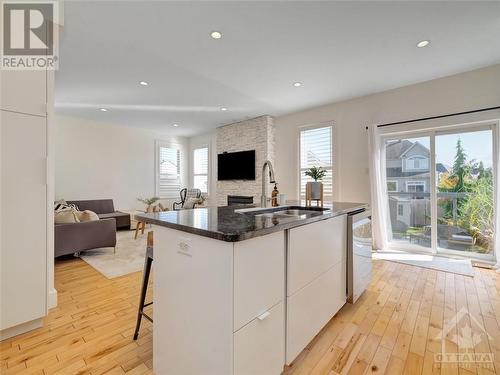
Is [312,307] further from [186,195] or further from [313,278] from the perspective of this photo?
[186,195]

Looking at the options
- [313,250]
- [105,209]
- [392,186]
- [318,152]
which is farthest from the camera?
[105,209]

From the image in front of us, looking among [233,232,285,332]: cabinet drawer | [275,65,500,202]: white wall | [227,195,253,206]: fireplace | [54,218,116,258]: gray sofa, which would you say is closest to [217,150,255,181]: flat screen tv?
[227,195,253,206]: fireplace

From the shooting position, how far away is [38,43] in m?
1.94

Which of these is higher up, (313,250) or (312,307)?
(313,250)

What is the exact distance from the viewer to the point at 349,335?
5.69 feet

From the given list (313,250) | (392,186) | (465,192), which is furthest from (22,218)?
(465,192)

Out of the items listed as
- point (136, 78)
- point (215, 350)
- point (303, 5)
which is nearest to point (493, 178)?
point (303, 5)

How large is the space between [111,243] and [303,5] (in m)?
4.02

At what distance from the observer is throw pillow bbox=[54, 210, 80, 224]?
333 centimetres

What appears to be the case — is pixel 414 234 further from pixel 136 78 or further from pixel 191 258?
pixel 136 78

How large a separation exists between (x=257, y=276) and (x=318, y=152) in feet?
13.8
